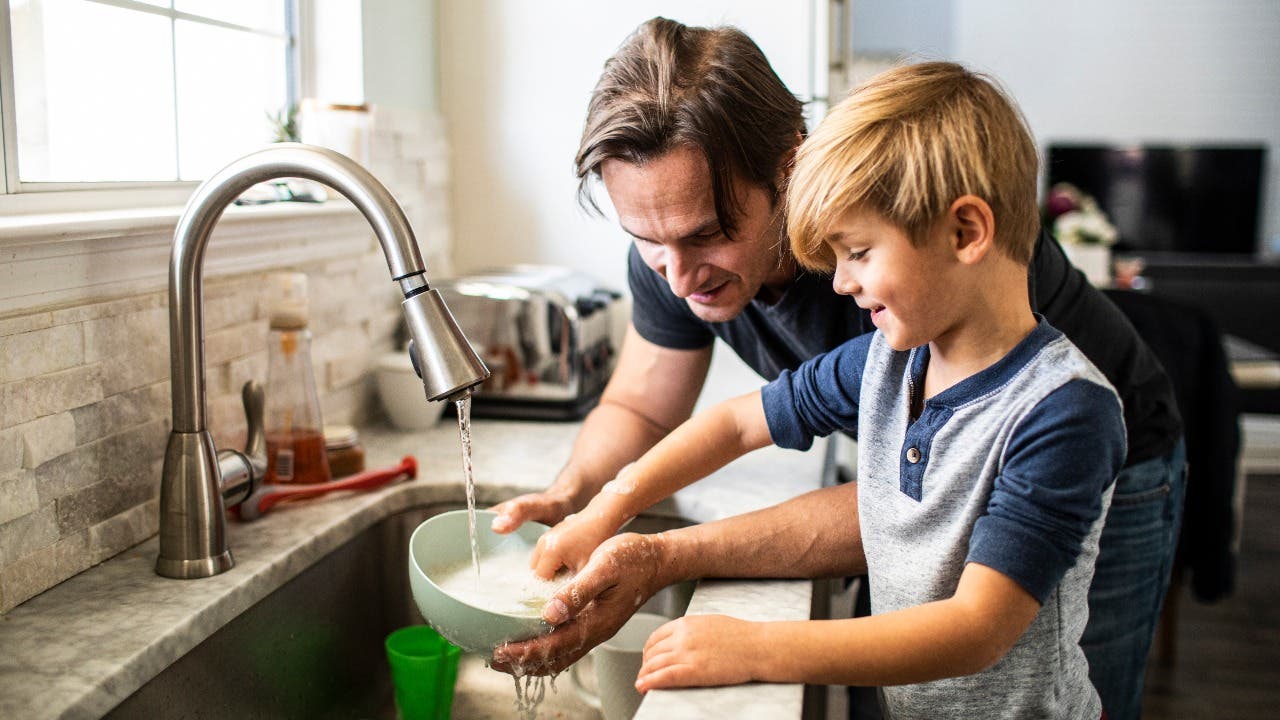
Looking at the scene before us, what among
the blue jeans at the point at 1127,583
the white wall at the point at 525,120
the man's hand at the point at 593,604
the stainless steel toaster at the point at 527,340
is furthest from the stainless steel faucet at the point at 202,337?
the white wall at the point at 525,120

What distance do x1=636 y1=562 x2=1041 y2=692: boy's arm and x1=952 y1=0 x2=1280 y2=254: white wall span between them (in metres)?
5.53

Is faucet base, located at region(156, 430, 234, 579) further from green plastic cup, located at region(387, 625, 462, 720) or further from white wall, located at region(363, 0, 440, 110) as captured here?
white wall, located at region(363, 0, 440, 110)

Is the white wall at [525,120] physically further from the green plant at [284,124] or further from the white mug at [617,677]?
the white mug at [617,677]

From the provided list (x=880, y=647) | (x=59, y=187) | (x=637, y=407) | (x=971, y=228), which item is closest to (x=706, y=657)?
(x=880, y=647)

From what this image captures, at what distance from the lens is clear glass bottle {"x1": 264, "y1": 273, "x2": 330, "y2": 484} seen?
4.50 feet

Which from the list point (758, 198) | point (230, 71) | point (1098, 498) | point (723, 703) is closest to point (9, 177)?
point (230, 71)

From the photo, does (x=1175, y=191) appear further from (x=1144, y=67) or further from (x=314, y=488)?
(x=314, y=488)

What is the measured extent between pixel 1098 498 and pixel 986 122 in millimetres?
320

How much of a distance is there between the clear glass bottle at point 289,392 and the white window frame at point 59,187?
0.20m

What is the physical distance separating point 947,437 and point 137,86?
44.2 inches

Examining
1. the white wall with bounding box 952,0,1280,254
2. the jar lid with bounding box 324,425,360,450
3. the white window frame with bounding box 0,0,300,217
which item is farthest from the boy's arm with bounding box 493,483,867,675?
the white wall with bounding box 952,0,1280,254

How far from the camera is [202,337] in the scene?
1.08 meters

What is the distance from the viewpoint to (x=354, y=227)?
1.72m

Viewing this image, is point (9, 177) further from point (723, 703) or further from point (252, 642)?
point (723, 703)
